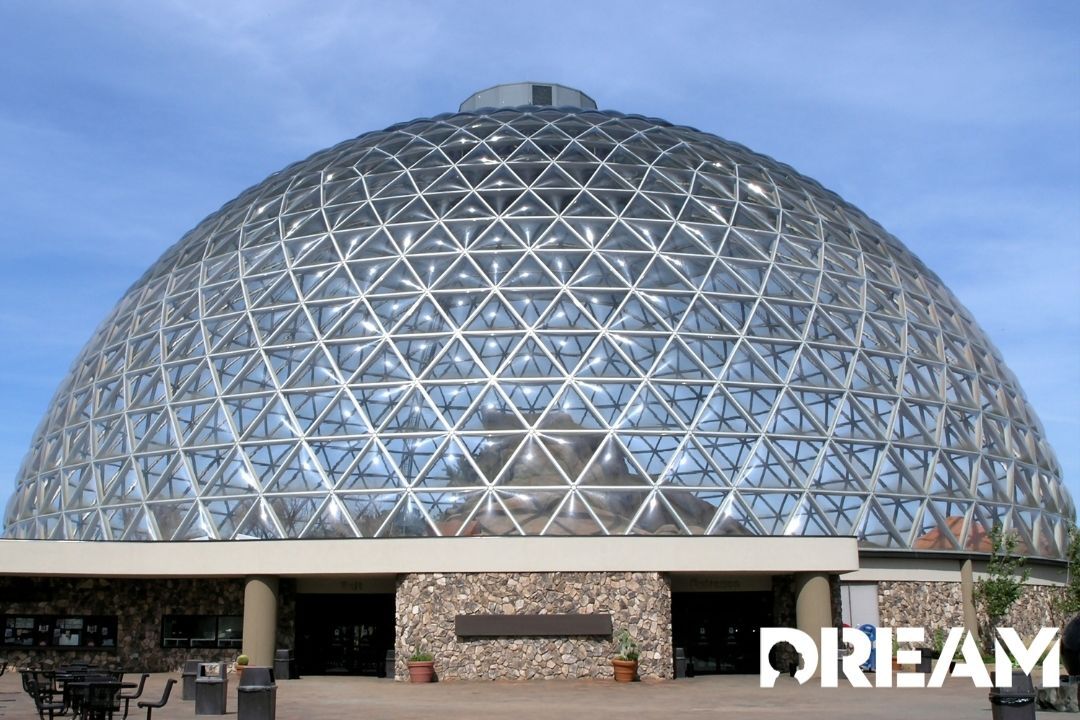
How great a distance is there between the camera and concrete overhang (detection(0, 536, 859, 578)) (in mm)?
26578

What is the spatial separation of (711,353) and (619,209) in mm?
5742

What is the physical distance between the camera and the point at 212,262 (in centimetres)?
3612

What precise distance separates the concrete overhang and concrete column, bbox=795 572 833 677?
0.44m

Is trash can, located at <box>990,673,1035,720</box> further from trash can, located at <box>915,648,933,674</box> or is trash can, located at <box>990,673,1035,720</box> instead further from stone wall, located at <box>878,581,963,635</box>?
stone wall, located at <box>878,581,963,635</box>

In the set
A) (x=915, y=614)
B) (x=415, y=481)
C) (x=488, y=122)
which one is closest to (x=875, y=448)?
(x=915, y=614)

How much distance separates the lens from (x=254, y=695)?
1559 centimetres

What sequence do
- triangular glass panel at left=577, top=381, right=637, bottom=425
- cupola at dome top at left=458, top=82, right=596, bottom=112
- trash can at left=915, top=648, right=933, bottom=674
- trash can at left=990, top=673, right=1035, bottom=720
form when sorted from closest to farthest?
1. trash can at left=990, top=673, right=1035, bottom=720
2. trash can at left=915, top=648, right=933, bottom=674
3. triangular glass panel at left=577, top=381, right=637, bottom=425
4. cupola at dome top at left=458, top=82, right=596, bottom=112

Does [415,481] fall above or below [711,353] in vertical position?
below

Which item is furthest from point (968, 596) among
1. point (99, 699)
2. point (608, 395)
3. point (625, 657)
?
point (99, 699)

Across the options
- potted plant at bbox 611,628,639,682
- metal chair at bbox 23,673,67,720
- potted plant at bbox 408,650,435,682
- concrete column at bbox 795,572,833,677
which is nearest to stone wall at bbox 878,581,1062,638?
concrete column at bbox 795,572,833,677

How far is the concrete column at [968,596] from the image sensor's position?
3100 centimetres

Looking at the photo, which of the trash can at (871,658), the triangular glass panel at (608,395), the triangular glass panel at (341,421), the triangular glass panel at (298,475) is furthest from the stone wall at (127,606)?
the trash can at (871,658)

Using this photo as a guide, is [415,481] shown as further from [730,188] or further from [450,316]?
[730,188]

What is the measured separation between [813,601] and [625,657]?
5.05 meters
